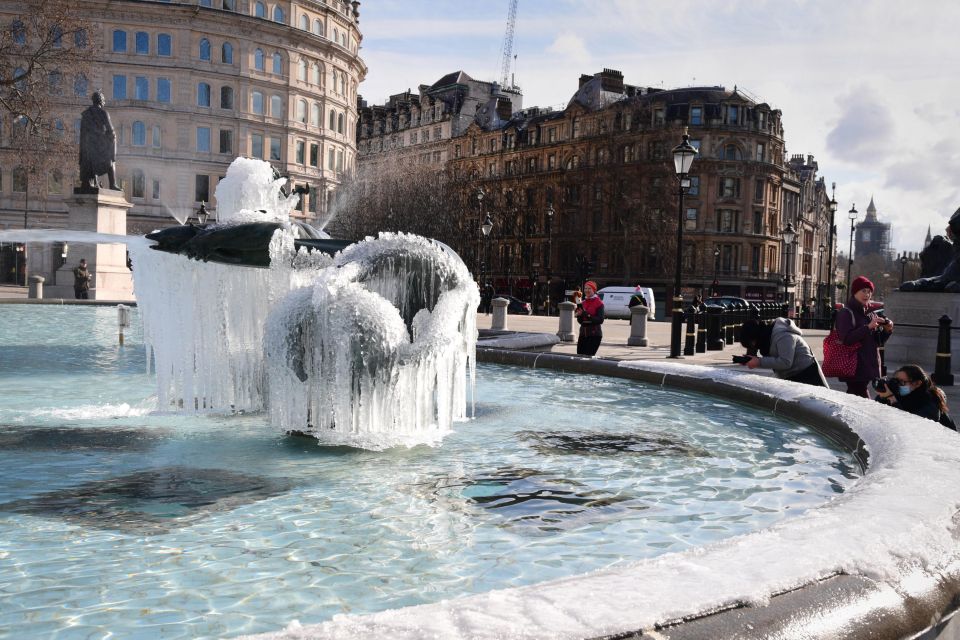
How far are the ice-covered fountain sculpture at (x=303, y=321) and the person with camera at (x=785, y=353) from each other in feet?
11.5

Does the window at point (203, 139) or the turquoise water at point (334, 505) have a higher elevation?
the window at point (203, 139)

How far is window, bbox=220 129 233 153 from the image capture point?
73.0 meters

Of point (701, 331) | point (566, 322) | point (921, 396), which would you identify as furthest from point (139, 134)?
point (921, 396)

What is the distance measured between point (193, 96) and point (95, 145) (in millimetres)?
43618

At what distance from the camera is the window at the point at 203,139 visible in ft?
236

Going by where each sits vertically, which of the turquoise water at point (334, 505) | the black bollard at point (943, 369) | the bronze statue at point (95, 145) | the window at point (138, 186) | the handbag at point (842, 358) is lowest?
the turquoise water at point (334, 505)

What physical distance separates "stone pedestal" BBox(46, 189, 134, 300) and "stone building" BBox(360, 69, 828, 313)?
104ft

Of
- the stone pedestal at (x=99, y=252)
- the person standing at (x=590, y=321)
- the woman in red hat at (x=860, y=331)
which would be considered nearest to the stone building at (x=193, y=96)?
the stone pedestal at (x=99, y=252)

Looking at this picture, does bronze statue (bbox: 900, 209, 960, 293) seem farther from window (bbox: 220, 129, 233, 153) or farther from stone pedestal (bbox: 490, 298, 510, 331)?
window (bbox: 220, 129, 233, 153)

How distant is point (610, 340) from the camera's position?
23.5 meters

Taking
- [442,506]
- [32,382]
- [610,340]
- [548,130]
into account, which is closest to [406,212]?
[548,130]

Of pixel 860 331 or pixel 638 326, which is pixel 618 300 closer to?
pixel 638 326

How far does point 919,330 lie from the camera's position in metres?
17.5

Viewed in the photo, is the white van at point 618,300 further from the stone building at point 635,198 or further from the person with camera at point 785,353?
the person with camera at point 785,353
